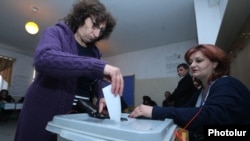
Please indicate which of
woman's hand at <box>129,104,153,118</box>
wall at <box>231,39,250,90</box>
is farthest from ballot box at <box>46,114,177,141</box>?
wall at <box>231,39,250,90</box>

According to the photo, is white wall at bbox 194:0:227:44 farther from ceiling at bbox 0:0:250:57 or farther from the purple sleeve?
the purple sleeve

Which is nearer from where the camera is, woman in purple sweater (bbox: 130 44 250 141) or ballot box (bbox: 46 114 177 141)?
ballot box (bbox: 46 114 177 141)

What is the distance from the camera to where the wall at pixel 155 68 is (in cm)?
529

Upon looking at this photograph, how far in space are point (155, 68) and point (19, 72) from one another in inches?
198

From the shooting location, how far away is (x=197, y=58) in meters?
1.23

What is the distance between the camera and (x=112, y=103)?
1.93ft

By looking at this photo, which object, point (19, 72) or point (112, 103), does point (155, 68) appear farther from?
point (112, 103)

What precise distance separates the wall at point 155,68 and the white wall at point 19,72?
3.88 meters

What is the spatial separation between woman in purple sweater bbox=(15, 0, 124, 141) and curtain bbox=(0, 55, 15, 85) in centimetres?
665

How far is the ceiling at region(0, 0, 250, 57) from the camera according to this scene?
343 cm

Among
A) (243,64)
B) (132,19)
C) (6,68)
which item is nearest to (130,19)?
(132,19)

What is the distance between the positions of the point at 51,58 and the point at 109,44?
5.30 meters

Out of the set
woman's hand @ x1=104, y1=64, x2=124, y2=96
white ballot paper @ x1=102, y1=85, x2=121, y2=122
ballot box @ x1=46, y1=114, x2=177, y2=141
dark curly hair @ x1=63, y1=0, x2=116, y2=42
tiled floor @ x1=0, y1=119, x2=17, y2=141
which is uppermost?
dark curly hair @ x1=63, y1=0, x2=116, y2=42

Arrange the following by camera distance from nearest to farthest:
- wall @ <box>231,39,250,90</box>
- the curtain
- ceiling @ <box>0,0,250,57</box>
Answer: wall @ <box>231,39,250,90</box> < ceiling @ <box>0,0,250,57</box> < the curtain
